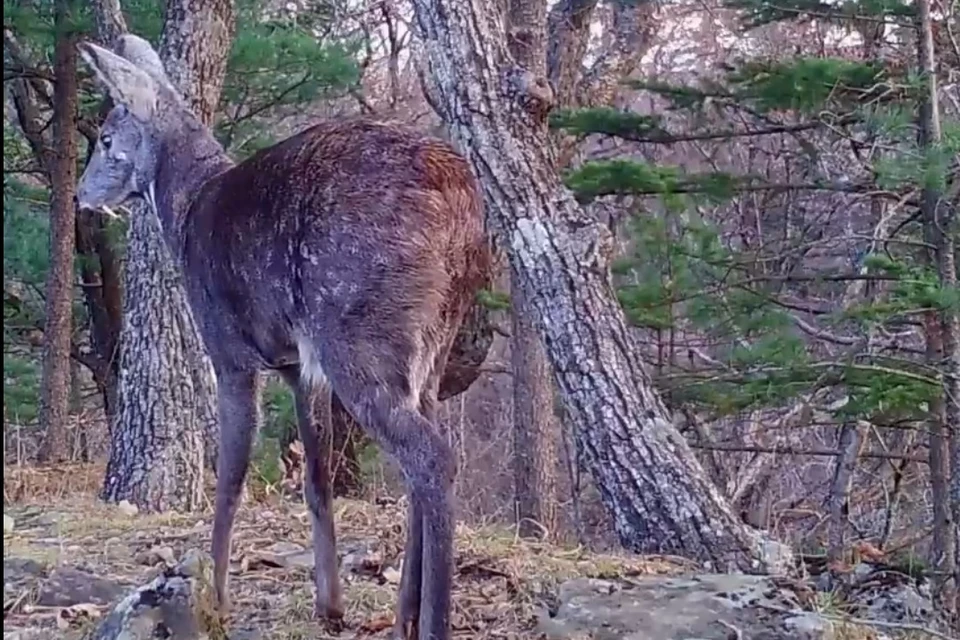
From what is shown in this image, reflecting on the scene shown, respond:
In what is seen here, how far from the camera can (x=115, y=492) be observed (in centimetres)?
721

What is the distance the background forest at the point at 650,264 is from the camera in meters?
7.20

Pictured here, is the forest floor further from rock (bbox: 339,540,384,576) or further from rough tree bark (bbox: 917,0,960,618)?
rough tree bark (bbox: 917,0,960,618)

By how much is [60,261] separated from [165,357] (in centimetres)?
280

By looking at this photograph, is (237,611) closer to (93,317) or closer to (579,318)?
(579,318)

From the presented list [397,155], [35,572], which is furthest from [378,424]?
[35,572]

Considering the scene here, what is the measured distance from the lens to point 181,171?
4.55m

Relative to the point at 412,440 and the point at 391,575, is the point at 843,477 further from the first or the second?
the point at 412,440

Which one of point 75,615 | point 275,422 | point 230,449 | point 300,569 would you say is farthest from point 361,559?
point 275,422

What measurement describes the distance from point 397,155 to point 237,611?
1.67m

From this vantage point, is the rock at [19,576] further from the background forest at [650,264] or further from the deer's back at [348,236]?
the background forest at [650,264]

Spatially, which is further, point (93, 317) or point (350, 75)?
point (93, 317)

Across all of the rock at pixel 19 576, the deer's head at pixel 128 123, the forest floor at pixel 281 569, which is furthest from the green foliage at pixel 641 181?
the rock at pixel 19 576

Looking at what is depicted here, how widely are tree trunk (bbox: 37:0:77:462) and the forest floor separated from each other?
3.19 metres

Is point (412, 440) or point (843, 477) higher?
point (412, 440)
